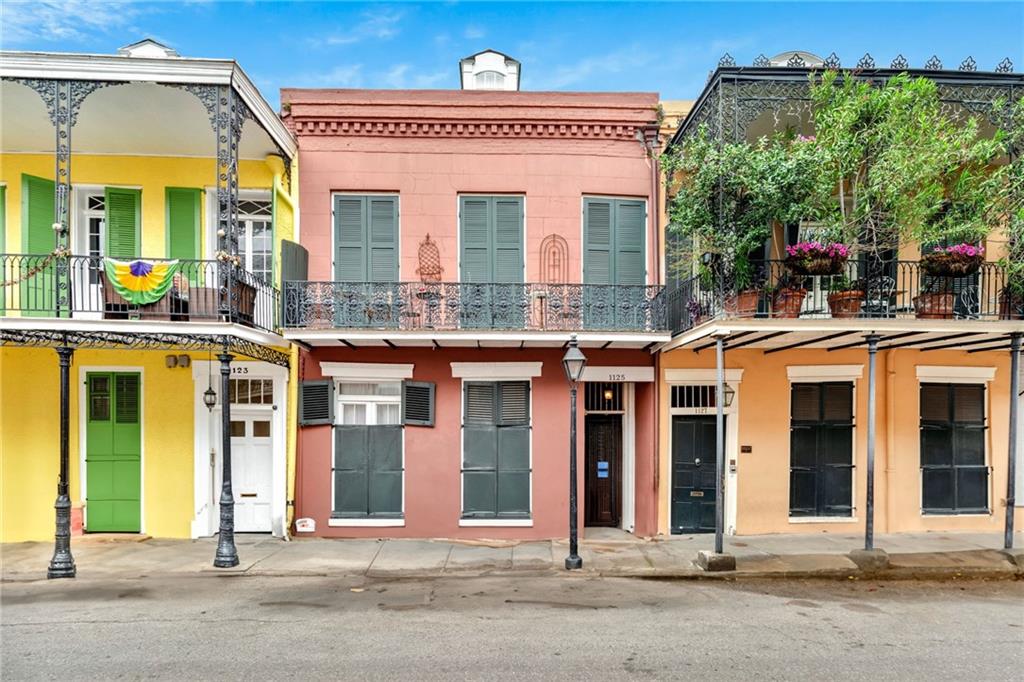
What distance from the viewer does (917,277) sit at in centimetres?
1073

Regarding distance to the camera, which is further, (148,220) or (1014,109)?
(148,220)

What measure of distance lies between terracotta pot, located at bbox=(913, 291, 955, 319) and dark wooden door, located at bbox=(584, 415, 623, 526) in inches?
213

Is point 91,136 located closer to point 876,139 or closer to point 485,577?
point 485,577

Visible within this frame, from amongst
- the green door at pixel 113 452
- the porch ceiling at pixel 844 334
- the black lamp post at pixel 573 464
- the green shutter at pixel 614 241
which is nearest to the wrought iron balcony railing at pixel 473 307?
the green shutter at pixel 614 241

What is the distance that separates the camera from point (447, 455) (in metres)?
10.6

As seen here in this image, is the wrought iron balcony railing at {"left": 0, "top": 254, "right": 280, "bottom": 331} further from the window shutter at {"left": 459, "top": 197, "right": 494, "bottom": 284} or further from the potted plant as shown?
the potted plant

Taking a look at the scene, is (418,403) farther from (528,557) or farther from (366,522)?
(528,557)

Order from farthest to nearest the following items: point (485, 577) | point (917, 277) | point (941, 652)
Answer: point (917, 277), point (485, 577), point (941, 652)

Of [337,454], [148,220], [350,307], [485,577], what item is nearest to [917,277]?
[485,577]

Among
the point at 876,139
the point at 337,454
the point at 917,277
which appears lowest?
the point at 337,454

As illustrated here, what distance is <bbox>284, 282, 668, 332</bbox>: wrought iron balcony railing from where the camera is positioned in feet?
33.1

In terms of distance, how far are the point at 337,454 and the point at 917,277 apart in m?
11.1

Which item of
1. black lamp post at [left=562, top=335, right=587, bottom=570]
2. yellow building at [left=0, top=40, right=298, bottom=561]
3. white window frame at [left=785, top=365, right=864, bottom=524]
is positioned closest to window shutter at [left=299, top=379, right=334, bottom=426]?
yellow building at [left=0, top=40, right=298, bottom=561]

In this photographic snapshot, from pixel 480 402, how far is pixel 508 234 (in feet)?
10.4
